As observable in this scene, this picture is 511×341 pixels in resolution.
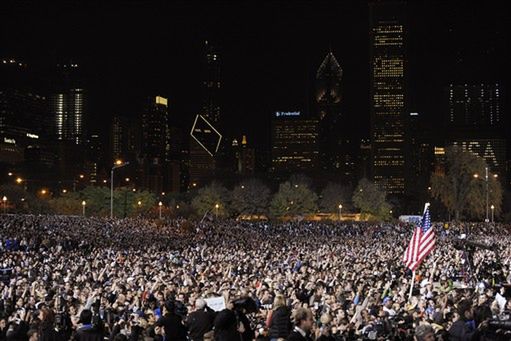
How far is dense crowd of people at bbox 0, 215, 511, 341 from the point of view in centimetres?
1000

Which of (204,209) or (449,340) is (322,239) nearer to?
(449,340)

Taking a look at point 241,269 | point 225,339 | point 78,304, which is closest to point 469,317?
point 225,339

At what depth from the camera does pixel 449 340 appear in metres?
10.2

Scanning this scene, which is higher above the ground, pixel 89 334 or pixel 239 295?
pixel 89 334

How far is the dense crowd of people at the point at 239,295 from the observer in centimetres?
1000

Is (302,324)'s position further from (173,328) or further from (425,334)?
(173,328)

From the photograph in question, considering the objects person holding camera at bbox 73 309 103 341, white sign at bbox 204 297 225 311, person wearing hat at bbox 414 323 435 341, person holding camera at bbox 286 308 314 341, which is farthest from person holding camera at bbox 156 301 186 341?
person wearing hat at bbox 414 323 435 341

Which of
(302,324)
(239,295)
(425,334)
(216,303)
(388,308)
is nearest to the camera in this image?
(425,334)

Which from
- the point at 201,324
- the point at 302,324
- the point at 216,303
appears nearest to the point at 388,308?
the point at 216,303

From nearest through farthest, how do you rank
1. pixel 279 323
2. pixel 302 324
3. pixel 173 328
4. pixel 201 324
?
pixel 302 324, pixel 279 323, pixel 201 324, pixel 173 328

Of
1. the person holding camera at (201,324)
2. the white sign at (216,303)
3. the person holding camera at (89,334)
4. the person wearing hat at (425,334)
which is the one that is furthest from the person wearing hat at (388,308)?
the person wearing hat at (425,334)

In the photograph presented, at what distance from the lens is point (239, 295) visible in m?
14.3

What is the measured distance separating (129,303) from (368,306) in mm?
4918

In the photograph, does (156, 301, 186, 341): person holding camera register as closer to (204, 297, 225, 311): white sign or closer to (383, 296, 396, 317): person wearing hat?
(204, 297, 225, 311): white sign
